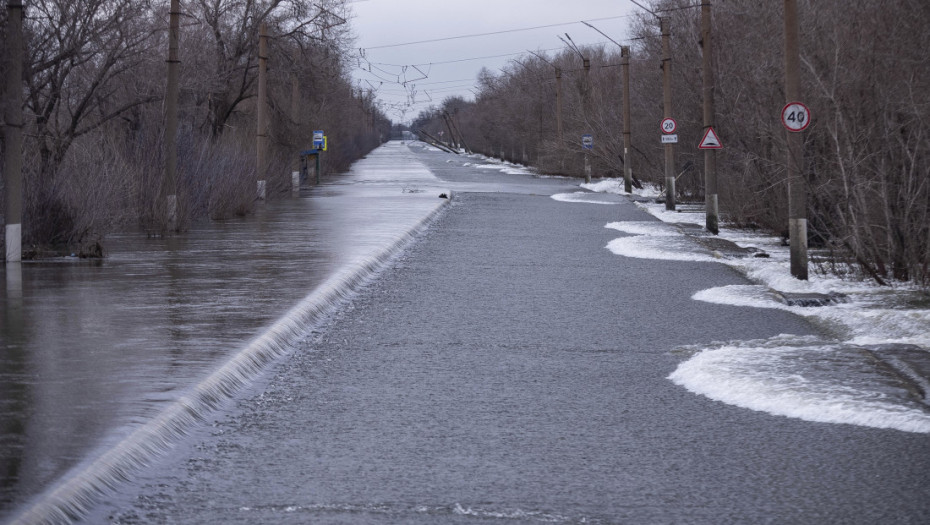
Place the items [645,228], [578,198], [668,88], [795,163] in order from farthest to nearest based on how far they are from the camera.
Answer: [578,198] → [668,88] → [645,228] → [795,163]

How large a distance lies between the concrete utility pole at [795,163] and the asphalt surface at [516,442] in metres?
3.26

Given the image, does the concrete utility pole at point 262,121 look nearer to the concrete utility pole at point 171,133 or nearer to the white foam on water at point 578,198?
the white foam on water at point 578,198

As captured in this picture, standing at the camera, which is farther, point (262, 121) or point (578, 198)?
point (578, 198)

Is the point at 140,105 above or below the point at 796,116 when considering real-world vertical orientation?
above

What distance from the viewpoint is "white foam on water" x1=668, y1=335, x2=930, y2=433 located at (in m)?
7.99

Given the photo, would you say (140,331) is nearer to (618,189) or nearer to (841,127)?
(841,127)

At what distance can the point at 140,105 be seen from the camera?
33062mm

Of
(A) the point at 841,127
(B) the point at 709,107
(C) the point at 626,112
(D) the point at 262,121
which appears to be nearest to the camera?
(A) the point at 841,127

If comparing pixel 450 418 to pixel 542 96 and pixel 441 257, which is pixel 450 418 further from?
pixel 542 96

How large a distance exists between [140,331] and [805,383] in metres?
5.98

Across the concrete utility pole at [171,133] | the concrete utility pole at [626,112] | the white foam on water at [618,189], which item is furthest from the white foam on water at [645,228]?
the white foam on water at [618,189]

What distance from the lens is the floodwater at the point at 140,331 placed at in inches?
271

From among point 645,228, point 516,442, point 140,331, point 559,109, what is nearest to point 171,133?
point 645,228

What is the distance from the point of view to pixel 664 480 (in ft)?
Result: 20.9
